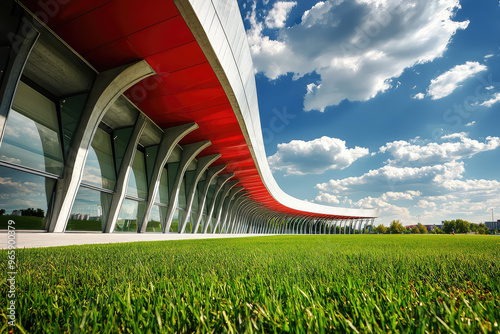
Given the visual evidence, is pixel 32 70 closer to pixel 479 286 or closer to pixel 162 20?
pixel 162 20

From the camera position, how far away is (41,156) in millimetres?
8492

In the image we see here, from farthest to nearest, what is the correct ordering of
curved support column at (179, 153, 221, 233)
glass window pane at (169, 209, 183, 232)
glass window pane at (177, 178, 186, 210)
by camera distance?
1. glass window pane at (177, 178, 186, 210)
2. curved support column at (179, 153, 221, 233)
3. glass window pane at (169, 209, 183, 232)

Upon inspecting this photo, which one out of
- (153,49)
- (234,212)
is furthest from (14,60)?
(234,212)

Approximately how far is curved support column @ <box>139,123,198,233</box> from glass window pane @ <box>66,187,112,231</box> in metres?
2.91

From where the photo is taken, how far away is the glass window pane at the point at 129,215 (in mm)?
12875

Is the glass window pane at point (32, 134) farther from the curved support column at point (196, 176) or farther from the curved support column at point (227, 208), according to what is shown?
the curved support column at point (227, 208)

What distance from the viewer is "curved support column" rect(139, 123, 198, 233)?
14.4m

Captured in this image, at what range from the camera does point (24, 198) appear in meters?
7.98

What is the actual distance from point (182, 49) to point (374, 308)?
8605 mm

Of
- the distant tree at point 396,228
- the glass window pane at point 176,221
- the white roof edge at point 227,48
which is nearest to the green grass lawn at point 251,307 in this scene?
the white roof edge at point 227,48

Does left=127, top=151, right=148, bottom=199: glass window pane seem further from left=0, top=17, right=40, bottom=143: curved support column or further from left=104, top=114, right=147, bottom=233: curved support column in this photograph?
left=0, top=17, right=40, bottom=143: curved support column

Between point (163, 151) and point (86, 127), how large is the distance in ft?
18.6

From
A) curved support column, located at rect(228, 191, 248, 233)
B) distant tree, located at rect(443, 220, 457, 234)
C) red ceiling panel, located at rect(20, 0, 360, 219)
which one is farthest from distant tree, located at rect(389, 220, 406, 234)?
red ceiling panel, located at rect(20, 0, 360, 219)

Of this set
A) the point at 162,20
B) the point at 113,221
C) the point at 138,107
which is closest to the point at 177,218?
the point at 113,221
